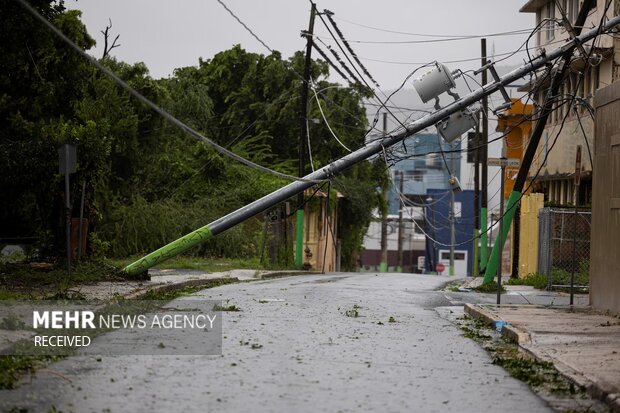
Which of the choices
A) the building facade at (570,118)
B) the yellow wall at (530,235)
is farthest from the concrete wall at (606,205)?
the yellow wall at (530,235)

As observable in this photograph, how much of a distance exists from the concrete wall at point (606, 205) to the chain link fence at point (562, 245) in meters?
6.41

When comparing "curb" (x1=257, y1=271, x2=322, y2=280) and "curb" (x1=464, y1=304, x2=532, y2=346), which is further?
"curb" (x1=257, y1=271, x2=322, y2=280)

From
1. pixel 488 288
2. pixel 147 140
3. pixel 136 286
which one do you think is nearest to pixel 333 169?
pixel 488 288

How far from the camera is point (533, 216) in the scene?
37312 millimetres

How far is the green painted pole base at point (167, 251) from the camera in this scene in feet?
75.9

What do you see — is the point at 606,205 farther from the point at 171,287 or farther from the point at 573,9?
the point at 573,9

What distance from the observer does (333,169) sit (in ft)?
87.5

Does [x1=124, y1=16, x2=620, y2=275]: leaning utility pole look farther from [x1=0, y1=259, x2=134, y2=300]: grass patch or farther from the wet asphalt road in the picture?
the wet asphalt road

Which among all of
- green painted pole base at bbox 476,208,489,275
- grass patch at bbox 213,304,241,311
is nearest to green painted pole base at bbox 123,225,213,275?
grass patch at bbox 213,304,241,311

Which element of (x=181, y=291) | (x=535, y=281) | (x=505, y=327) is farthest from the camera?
(x=535, y=281)

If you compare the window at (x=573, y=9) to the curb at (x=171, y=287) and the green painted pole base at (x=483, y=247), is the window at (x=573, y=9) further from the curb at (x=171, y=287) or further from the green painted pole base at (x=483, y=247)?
the curb at (x=171, y=287)

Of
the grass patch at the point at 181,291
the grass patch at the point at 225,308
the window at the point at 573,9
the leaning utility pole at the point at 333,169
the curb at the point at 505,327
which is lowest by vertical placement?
the curb at the point at 505,327

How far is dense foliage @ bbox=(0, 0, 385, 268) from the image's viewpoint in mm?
23516

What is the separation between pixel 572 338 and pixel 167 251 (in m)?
11.2
